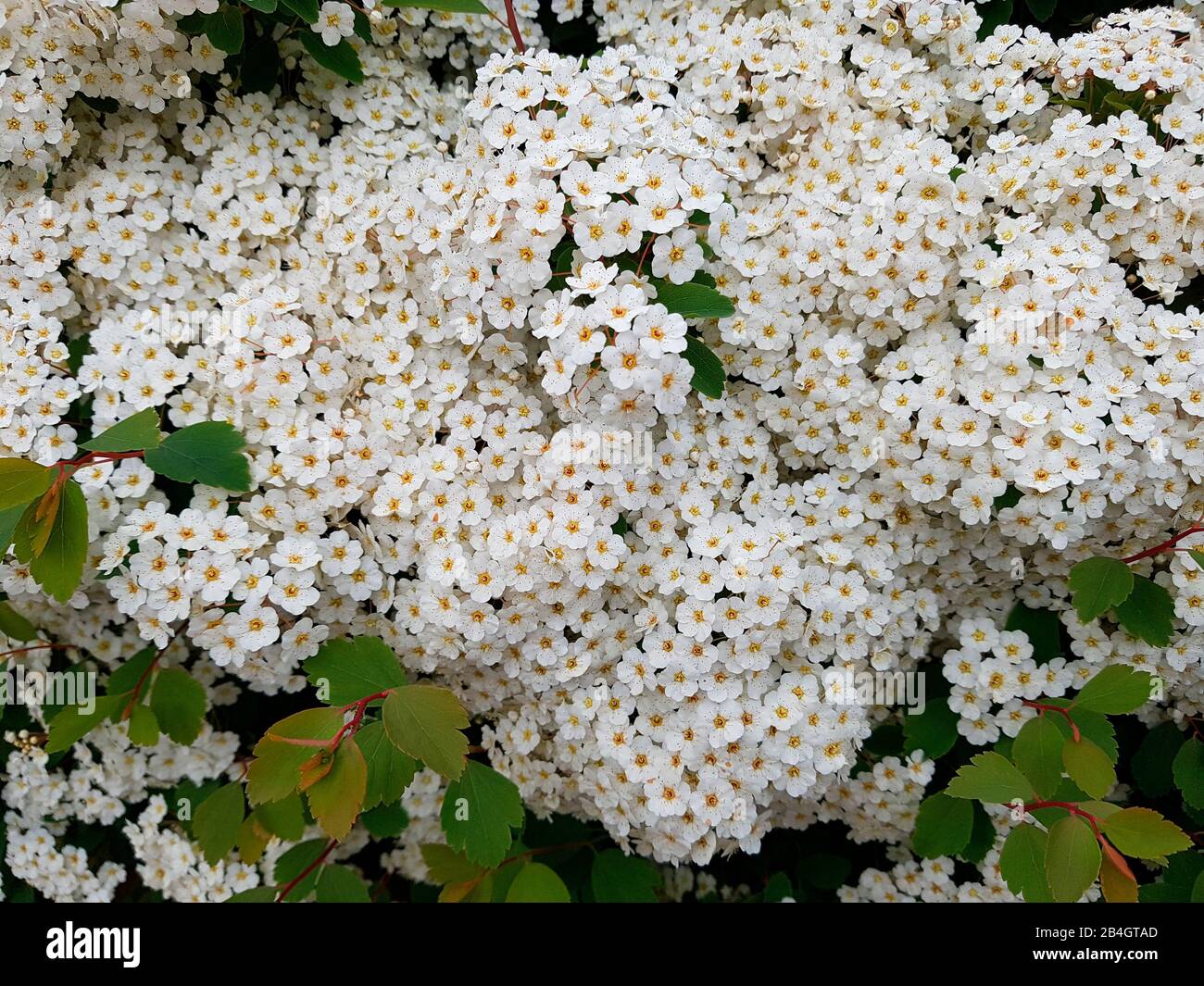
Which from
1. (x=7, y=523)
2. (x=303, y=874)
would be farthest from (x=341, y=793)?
(x=7, y=523)

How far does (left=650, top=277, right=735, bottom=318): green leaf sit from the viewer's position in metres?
1.97

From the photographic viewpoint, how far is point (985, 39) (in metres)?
2.43

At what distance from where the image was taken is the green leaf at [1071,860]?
1719 millimetres

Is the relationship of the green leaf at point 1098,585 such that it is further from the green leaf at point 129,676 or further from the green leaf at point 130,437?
the green leaf at point 129,676

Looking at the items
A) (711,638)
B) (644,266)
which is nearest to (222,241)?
(644,266)

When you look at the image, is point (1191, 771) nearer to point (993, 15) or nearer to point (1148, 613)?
point (1148, 613)

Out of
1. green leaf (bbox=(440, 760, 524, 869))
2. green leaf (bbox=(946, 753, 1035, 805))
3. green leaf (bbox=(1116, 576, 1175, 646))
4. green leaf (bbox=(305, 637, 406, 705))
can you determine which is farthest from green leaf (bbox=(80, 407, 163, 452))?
green leaf (bbox=(1116, 576, 1175, 646))

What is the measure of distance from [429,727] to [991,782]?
121 centimetres

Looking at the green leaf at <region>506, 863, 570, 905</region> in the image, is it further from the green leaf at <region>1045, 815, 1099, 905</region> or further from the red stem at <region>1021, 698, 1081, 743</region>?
the red stem at <region>1021, 698, 1081, 743</region>

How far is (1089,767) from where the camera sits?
1.90m

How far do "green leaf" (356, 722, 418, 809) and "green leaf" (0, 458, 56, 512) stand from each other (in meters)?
0.85

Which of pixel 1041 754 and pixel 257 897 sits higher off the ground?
pixel 1041 754

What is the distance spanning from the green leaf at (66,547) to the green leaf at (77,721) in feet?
1.70

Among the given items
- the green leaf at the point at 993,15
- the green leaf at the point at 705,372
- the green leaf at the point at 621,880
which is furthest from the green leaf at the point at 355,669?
the green leaf at the point at 993,15
